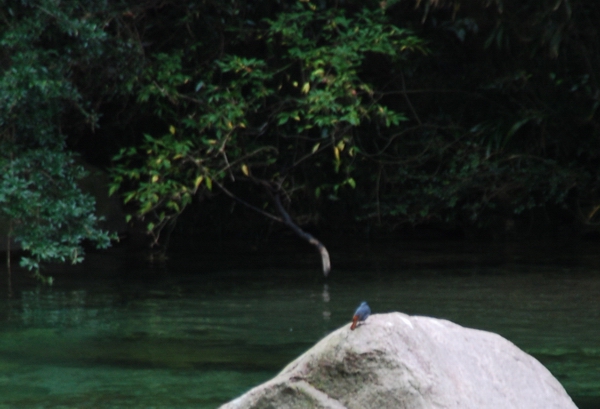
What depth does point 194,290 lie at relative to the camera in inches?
356

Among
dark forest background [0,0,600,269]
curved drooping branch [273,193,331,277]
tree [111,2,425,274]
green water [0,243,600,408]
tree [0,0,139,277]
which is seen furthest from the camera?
curved drooping branch [273,193,331,277]

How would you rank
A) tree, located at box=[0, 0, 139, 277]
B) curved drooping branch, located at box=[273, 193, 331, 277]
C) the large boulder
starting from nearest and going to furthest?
the large boulder < tree, located at box=[0, 0, 139, 277] < curved drooping branch, located at box=[273, 193, 331, 277]

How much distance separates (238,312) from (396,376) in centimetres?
423

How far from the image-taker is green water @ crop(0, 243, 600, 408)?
579 centimetres

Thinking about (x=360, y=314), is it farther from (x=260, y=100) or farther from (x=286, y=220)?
(x=260, y=100)

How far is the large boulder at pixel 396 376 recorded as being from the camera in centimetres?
375

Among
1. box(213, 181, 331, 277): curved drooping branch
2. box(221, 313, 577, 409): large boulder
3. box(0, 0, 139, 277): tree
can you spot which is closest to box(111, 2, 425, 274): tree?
box(213, 181, 331, 277): curved drooping branch

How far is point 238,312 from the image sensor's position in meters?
7.91

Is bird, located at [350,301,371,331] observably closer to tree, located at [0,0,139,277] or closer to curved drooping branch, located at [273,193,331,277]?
tree, located at [0,0,139,277]

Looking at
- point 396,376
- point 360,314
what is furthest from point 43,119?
point 396,376

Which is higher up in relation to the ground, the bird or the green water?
the bird

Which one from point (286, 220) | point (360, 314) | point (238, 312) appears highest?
point (286, 220)

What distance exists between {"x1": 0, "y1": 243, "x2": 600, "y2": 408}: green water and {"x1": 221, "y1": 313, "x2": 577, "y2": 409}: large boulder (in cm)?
152

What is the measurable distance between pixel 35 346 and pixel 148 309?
4.84 feet
